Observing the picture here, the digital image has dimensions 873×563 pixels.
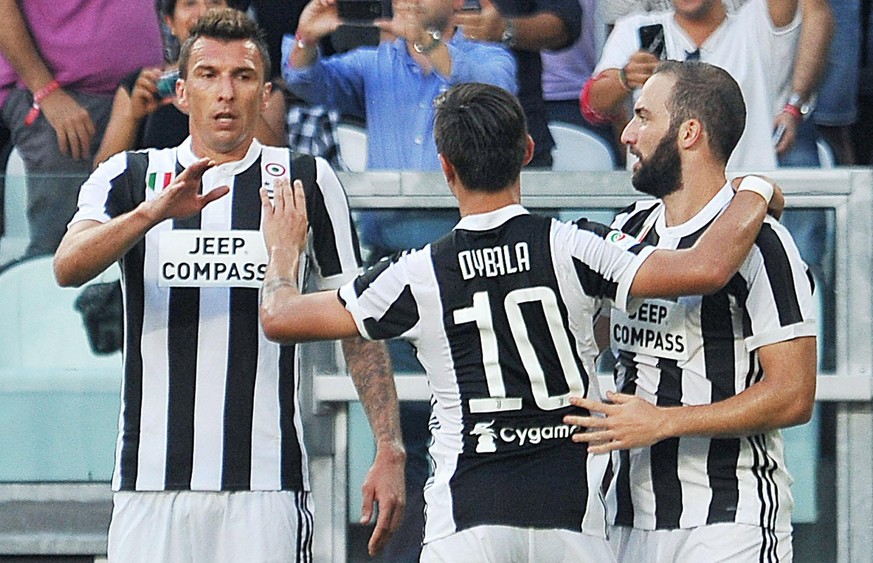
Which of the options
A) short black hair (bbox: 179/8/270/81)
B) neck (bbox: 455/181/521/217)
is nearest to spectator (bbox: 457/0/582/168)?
short black hair (bbox: 179/8/270/81)

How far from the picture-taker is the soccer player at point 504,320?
10.1 ft

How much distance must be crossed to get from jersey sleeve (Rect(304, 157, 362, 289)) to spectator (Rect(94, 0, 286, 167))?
1404mm

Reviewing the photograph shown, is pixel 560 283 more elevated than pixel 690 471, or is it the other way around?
pixel 560 283

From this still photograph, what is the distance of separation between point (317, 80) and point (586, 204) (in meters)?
1.16

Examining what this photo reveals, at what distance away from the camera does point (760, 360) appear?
328 centimetres

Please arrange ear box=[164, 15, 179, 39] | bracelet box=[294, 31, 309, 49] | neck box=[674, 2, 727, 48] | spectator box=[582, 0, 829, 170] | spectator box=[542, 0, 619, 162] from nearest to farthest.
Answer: bracelet box=[294, 31, 309, 49], spectator box=[582, 0, 829, 170], neck box=[674, 2, 727, 48], ear box=[164, 15, 179, 39], spectator box=[542, 0, 619, 162]

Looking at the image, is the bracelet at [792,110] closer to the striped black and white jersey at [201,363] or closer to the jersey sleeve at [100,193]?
the striped black and white jersey at [201,363]

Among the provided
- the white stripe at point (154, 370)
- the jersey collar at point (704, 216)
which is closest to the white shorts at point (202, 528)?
the white stripe at point (154, 370)

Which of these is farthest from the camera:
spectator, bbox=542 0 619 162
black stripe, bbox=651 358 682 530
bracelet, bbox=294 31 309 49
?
spectator, bbox=542 0 619 162

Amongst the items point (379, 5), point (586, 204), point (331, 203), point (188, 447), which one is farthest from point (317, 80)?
point (188, 447)

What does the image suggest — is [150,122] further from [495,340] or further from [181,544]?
[495,340]

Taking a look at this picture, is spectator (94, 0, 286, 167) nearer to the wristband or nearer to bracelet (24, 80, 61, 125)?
bracelet (24, 80, 61, 125)

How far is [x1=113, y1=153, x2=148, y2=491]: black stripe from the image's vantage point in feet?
11.7

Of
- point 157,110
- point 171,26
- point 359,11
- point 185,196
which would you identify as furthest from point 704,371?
point 171,26
